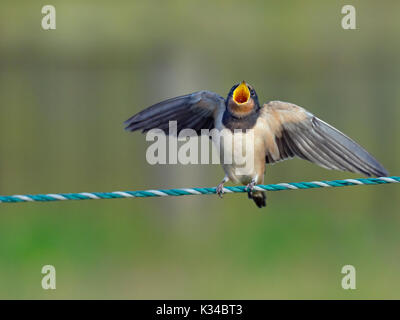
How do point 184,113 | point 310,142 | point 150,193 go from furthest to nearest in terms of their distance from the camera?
point 184,113
point 310,142
point 150,193

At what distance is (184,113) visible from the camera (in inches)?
147

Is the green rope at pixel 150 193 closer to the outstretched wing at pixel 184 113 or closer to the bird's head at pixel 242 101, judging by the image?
the bird's head at pixel 242 101

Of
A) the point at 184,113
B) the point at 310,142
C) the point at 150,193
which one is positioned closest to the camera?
the point at 150,193

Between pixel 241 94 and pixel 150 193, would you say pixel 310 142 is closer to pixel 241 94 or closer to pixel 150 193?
pixel 241 94

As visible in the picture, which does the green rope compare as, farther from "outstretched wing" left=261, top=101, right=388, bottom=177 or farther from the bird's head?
the bird's head

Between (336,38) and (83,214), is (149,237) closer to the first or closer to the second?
(83,214)

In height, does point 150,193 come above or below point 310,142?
below

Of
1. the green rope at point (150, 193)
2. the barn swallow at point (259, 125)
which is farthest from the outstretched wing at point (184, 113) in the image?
the green rope at point (150, 193)

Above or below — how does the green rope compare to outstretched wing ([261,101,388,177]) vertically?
below

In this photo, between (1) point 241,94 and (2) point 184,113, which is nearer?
(1) point 241,94

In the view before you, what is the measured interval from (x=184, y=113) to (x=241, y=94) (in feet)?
1.16

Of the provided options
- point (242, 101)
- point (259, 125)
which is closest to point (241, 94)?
point (242, 101)

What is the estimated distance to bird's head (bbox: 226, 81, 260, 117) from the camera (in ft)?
11.7

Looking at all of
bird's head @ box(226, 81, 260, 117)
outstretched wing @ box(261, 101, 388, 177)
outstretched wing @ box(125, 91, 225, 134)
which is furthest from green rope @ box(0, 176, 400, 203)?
outstretched wing @ box(125, 91, 225, 134)
